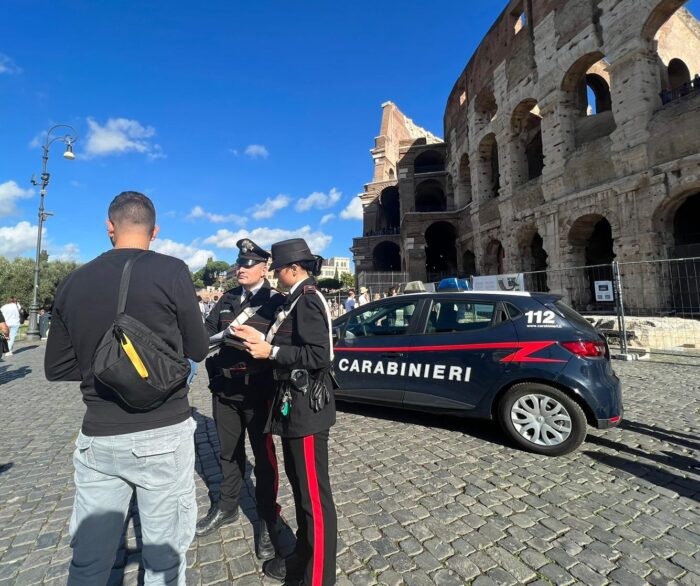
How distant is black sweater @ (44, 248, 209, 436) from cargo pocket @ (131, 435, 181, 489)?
2.6 inches

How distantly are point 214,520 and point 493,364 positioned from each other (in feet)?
9.95

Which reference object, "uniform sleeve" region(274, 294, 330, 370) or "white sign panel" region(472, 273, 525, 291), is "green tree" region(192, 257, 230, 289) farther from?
"uniform sleeve" region(274, 294, 330, 370)

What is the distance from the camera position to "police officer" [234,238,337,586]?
1896 mm

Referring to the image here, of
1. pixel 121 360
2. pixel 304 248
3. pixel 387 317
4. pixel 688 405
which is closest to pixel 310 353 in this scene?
pixel 304 248

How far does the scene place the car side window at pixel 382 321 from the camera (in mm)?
4730

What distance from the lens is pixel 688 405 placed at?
5.01m

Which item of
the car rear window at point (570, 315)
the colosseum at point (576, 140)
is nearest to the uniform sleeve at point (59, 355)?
the car rear window at point (570, 315)

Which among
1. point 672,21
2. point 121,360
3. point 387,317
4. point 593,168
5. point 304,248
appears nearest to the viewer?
point 121,360

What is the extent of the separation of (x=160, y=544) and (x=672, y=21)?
25648 millimetres

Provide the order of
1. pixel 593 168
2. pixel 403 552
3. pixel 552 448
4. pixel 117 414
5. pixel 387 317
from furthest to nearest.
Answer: pixel 593 168
pixel 387 317
pixel 552 448
pixel 403 552
pixel 117 414

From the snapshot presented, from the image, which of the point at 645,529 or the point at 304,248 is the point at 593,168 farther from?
the point at 304,248

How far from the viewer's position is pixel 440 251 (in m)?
34.9

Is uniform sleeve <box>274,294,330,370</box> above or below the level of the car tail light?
above

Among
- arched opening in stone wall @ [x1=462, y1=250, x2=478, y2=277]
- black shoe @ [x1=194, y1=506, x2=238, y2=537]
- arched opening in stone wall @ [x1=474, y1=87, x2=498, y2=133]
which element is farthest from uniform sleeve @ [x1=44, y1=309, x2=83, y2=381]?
arched opening in stone wall @ [x1=462, y1=250, x2=478, y2=277]
